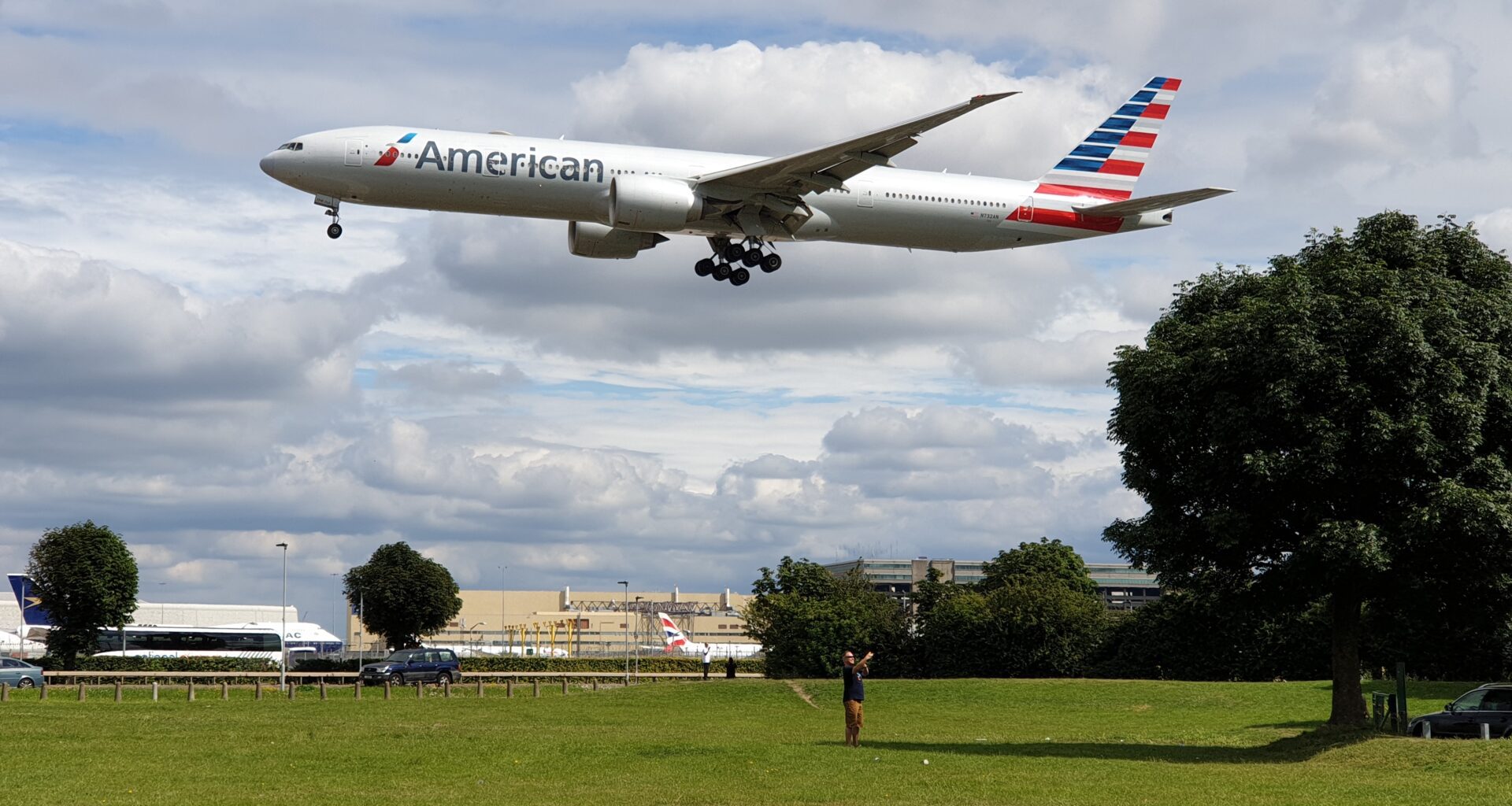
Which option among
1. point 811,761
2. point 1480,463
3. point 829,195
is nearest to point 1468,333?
point 1480,463

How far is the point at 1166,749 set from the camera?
103ft

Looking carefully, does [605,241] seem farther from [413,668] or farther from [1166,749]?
[413,668]

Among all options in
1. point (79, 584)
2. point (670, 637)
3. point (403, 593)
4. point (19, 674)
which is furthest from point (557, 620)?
point (19, 674)

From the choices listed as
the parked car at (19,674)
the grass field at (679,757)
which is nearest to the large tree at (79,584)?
the parked car at (19,674)

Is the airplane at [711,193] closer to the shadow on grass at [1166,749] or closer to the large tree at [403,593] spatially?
the shadow on grass at [1166,749]

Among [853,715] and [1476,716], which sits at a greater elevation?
[853,715]

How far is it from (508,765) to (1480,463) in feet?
62.2

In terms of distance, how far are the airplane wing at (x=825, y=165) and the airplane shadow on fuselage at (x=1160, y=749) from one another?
15.7 metres

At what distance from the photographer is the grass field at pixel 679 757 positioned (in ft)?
70.9

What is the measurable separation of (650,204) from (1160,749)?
1909 cm

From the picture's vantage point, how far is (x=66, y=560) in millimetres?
72000

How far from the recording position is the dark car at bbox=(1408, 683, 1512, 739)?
29859 millimetres

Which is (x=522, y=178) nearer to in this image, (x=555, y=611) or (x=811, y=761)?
(x=811, y=761)

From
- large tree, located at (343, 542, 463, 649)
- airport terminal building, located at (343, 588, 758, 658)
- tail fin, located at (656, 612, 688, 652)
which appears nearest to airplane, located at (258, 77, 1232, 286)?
large tree, located at (343, 542, 463, 649)
